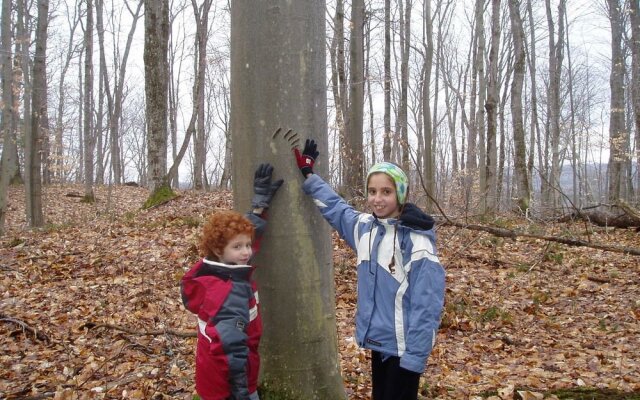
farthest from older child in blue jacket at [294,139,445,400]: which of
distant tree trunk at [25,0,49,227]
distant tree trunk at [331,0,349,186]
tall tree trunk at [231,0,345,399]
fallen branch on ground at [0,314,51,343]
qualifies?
distant tree trunk at [25,0,49,227]

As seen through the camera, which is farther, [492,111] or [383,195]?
[492,111]

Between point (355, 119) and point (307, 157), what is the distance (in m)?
8.90

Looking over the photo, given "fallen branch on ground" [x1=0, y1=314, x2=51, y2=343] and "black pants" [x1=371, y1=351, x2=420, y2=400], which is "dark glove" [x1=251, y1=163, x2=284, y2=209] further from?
"fallen branch on ground" [x1=0, y1=314, x2=51, y2=343]

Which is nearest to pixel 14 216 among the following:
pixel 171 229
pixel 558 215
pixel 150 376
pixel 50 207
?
pixel 50 207

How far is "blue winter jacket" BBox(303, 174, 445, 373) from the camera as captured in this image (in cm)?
238

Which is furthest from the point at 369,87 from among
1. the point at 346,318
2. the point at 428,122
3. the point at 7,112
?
the point at 346,318

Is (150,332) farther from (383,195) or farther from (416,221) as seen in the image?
(416,221)

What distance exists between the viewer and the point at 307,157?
268 cm

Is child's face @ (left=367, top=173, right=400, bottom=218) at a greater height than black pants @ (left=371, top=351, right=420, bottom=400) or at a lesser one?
greater

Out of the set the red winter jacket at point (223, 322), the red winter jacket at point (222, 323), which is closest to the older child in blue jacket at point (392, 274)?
the red winter jacket at point (223, 322)

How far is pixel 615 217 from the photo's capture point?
10328 mm

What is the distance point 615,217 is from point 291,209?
9969 mm

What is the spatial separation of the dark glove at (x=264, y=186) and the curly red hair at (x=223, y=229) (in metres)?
0.12

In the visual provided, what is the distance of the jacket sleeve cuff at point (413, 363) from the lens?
2.36 m
